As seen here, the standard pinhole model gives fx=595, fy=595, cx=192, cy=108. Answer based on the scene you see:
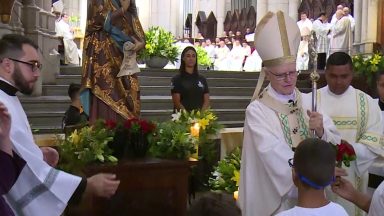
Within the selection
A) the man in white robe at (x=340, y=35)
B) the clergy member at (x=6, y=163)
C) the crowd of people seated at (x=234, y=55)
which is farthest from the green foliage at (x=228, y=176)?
the crowd of people seated at (x=234, y=55)

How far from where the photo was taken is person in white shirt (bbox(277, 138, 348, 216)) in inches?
98.5

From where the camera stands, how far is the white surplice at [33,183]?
9.79 feet

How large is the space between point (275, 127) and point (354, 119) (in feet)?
3.56

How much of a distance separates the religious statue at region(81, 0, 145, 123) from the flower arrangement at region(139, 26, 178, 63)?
29.2ft

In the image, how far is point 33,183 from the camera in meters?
3.02

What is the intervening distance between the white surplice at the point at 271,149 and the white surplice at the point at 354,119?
0.69m

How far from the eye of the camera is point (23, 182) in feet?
9.86

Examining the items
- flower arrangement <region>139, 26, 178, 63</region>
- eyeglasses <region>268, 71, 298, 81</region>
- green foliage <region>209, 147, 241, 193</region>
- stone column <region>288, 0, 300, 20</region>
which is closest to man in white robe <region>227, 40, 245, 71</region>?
stone column <region>288, 0, 300, 20</region>

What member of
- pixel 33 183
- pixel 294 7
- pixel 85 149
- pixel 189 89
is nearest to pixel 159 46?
pixel 189 89

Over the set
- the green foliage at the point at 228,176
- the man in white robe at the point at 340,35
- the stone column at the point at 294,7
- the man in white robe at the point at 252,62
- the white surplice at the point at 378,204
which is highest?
the stone column at the point at 294,7

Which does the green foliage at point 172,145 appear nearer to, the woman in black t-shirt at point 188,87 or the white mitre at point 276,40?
the white mitre at point 276,40

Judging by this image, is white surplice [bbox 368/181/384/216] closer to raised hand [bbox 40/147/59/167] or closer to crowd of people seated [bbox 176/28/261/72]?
raised hand [bbox 40/147/59/167]

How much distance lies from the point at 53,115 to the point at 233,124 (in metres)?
3.55

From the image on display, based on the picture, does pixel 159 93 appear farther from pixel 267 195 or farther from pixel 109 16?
pixel 267 195
